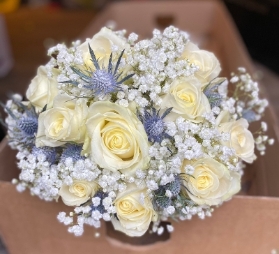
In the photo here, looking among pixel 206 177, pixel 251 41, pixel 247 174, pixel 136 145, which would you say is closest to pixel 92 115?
pixel 136 145

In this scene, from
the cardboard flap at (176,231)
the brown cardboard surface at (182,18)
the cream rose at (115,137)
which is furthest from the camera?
the brown cardboard surface at (182,18)

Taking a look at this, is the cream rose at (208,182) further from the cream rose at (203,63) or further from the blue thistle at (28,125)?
the blue thistle at (28,125)

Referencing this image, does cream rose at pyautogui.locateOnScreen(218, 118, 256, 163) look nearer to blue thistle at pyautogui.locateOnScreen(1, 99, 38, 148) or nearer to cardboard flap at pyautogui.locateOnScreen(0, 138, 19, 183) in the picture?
blue thistle at pyautogui.locateOnScreen(1, 99, 38, 148)

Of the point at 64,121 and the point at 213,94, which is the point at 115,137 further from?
the point at 213,94

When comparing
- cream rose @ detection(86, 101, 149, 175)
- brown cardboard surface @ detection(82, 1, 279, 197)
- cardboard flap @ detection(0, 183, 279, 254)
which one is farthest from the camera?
brown cardboard surface @ detection(82, 1, 279, 197)

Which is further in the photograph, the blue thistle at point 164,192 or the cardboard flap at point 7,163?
the cardboard flap at point 7,163

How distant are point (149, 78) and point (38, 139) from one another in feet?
0.62

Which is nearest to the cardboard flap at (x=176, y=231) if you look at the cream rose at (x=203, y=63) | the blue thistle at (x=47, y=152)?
the blue thistle at (x=47, y=152)

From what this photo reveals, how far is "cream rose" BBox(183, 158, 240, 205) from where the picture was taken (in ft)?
1.77

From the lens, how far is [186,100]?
55cm

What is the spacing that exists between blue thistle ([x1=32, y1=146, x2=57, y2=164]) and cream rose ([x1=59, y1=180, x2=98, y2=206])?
5 cm

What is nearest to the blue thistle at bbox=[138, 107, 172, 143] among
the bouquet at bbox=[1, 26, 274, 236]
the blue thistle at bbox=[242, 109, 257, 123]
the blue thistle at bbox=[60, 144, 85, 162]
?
the bouquet at bbox=[1, 26, 274, 236]

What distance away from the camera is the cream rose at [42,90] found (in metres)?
0.59

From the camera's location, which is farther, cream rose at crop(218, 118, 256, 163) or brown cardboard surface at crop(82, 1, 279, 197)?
brown cardboard surface at crop(82, 1, 279, 197)
